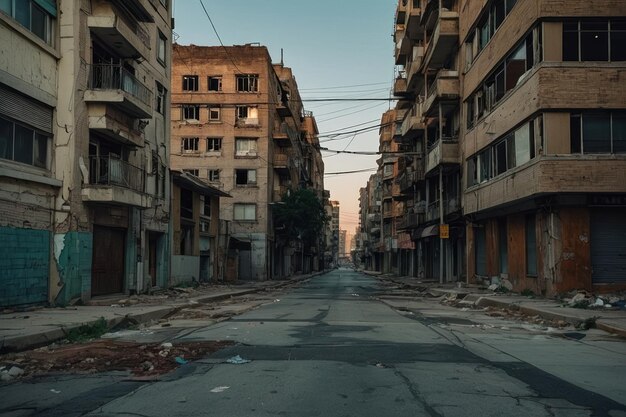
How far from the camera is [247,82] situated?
55.8 m

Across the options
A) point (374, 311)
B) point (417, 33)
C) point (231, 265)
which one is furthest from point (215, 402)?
point (417, 33)

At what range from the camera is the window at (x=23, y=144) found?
647 inches

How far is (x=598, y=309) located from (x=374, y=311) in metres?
6.41

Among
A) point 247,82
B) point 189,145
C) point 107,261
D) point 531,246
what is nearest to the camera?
point 107,261

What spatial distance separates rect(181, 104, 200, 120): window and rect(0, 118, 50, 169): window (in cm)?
3803

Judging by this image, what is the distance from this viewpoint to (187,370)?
803cm

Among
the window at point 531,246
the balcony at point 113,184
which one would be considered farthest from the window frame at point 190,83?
the window at point 531,246

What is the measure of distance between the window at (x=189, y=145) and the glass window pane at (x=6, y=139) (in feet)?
129

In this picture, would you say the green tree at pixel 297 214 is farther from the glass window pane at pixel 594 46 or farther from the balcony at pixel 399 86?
the glass window pane at pixel 594 46

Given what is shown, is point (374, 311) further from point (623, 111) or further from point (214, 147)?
point (214, 147)

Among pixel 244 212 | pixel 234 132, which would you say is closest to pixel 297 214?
pixel 244 212

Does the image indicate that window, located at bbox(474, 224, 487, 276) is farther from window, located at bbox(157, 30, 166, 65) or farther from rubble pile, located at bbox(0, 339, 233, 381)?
rubble pile, located at bbox(0, 339, 233, 381)

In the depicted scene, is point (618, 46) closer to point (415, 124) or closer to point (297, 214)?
point (415, 124)

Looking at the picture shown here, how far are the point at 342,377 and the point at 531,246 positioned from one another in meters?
18.7
